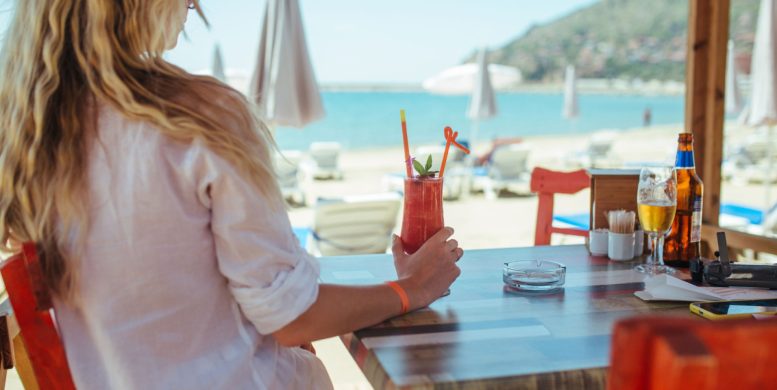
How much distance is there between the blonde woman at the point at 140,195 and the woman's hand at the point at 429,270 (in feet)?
0.86

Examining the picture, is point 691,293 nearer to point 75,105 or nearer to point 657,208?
point 657,208

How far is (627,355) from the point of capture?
1.70 ft

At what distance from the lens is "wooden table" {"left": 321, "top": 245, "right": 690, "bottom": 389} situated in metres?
0.98

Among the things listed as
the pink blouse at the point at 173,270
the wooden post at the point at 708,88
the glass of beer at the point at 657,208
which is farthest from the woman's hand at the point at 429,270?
Answer: the wooden post at the point at 708,88

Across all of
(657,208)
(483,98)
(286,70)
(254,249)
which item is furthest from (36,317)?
(483,98)

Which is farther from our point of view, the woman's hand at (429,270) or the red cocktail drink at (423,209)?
the red cocktail drink at (423,209)

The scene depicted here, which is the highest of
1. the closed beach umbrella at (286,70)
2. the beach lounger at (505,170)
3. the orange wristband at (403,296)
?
the closed beach umbrella at (286,70)

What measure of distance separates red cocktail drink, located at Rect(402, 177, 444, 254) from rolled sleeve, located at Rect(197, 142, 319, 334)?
44cm

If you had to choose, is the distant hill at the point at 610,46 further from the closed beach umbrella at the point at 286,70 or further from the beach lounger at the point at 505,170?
the closed beach umbrella at the point at 286,70

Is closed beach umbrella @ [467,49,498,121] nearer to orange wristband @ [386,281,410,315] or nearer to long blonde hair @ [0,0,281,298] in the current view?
orange wristband @ [386,281,410,315]

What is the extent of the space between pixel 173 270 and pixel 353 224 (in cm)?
321

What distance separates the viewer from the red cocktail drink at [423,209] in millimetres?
1423

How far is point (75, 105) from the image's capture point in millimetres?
983

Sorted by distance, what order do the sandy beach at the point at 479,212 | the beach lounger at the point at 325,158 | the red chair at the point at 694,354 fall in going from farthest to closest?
the beach lounger at the point at 325,158 → the sandy beach at the point at 479,212 → the red chair at the point at 694,354
